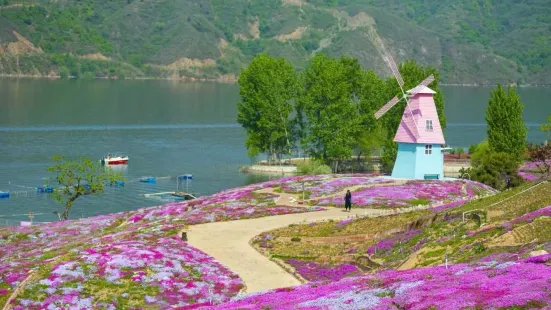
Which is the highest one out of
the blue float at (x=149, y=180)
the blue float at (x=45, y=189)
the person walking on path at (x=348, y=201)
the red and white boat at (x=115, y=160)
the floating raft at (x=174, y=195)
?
the red and white boat at (x=115, y=160)

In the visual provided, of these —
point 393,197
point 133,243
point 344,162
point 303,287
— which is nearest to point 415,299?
point 303,287

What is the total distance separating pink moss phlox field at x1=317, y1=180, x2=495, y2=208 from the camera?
296 ft

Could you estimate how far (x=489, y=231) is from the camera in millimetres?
57906

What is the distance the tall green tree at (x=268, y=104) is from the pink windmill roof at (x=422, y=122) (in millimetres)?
48148

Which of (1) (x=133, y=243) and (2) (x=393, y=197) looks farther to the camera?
(2) (x=393, y=197)

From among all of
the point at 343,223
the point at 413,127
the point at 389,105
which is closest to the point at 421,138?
the point at 413,127

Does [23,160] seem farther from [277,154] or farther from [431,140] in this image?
[431,140]

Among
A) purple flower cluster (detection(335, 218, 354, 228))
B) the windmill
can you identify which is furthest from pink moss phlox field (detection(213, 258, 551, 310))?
the windmill

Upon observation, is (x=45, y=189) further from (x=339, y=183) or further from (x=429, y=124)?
(x=429, y=124)

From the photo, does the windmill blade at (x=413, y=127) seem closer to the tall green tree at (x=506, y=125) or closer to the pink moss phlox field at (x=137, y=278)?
the tall green tree at (x=506, y=125)

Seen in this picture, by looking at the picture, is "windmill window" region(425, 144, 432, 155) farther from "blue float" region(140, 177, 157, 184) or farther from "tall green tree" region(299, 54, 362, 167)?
"blue float" region(140, 177, 157, 184)

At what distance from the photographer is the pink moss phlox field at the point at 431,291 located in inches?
1476

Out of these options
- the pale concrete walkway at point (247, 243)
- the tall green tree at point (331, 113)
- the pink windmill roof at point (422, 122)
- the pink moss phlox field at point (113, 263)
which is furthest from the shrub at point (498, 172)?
the pink moss phlox field at point (113, 263)

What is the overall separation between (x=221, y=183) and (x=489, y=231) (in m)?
87.1
